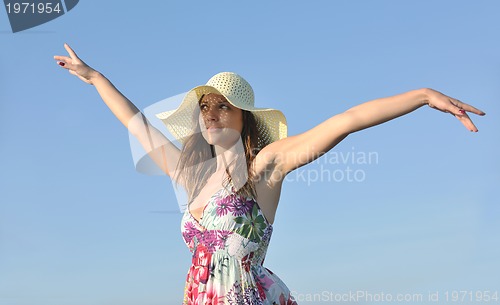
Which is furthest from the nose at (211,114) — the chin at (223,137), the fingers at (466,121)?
the fingers at (466,121)

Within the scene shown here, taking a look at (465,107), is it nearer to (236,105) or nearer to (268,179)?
(268,179)

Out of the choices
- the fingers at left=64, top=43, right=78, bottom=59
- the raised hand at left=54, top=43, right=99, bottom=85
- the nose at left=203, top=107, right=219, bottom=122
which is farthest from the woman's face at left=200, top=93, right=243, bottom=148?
the fingers at left=64, top=43, right=78, bottom=59

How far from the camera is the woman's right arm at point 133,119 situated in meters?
6.75

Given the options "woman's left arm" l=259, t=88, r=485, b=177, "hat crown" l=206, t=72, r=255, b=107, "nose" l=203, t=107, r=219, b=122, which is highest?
"hat crown" l=206, t=72, r=255, b=107

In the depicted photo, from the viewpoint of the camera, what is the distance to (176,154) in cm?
673

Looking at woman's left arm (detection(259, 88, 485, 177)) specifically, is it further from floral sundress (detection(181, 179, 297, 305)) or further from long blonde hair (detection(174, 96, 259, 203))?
floral sundress (detection(181, 179, 297, 305))

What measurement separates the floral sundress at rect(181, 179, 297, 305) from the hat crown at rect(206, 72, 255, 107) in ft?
2.81

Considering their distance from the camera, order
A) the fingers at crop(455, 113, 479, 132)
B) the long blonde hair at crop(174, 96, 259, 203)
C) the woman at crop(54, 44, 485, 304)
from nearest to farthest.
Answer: the fingers at crop(455, 113, 479, 132), the woman at crop(54, 44, 485, 304), the long blonde hair at crop(174, 96, 259, 203)

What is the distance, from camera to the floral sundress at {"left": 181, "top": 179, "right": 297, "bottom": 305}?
5750mm

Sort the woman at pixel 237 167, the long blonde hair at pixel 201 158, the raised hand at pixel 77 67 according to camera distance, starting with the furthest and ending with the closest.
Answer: the raised hand at pixel 77 67
the long blonde hair at pixel 201 158
the woman at pixel 237 167

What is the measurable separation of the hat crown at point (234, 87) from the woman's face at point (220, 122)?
0.27 ft

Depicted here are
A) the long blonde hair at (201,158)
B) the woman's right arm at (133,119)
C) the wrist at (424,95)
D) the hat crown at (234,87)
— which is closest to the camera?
the wrist at (424,95)

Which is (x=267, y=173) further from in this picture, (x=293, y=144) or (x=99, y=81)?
(x=99, y=81)

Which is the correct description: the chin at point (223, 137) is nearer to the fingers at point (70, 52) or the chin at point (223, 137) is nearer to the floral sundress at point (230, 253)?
the floral sundress at point (230, 253)
